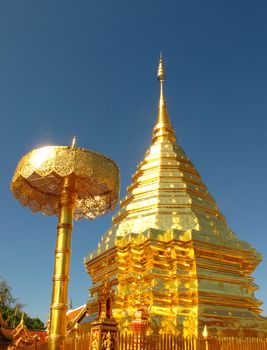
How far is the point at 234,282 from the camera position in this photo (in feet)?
50.0

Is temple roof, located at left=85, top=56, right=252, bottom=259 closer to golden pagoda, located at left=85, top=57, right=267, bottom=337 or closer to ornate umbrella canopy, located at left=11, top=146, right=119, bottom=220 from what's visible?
golden pagoda, located at left=85, top=57, right=267, bottom=337

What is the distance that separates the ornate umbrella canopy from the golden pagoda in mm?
3424

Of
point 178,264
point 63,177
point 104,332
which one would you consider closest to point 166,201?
point 178,264

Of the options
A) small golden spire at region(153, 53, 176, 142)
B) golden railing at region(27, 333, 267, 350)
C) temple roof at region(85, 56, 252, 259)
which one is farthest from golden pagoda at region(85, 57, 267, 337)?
small golden spire at region(153, 53, 176, 142)

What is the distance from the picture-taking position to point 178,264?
1480cm

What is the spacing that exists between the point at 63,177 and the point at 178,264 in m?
6.34

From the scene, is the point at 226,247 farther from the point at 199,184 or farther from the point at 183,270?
the point at 199,184

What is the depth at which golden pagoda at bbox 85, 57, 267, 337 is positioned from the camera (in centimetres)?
1366

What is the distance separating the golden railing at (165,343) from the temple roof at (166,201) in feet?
16.1

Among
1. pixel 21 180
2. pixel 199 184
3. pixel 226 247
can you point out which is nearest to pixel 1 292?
pixel 199 184

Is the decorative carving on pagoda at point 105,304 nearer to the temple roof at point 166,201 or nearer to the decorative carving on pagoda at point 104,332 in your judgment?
the decorative carving on pagoda at point 104,332

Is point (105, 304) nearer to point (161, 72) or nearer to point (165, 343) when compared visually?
point (165, 343)

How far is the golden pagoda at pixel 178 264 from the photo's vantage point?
13657 millimetres

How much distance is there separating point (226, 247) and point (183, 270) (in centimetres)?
195
